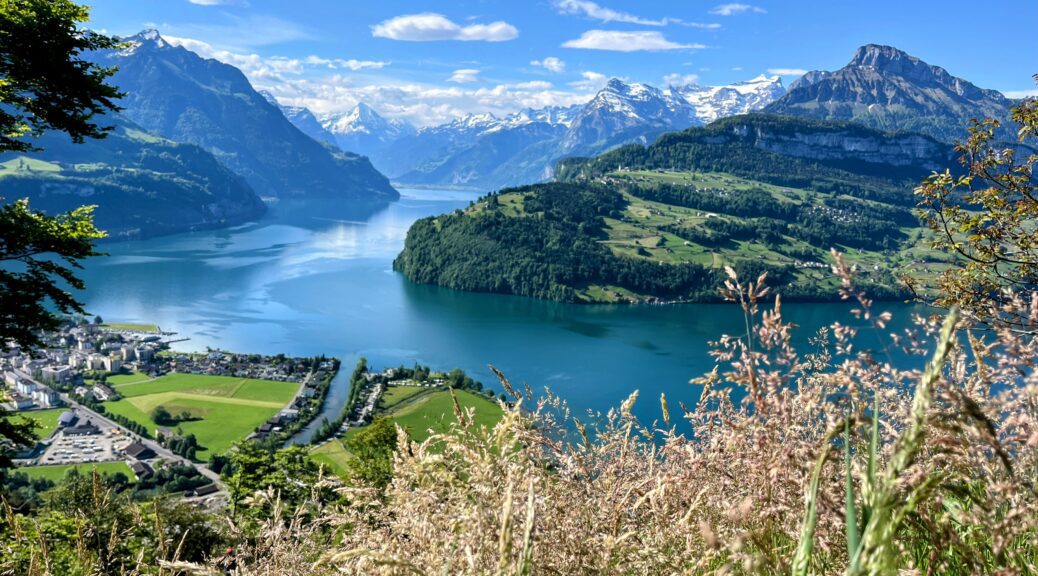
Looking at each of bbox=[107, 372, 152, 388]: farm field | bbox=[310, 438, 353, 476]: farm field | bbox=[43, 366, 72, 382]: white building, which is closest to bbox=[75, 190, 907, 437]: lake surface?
bbox=[107, 372, 152, 388]: farm field

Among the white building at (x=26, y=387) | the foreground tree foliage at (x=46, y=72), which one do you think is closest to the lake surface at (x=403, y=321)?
the white building at (x=26, y=387)

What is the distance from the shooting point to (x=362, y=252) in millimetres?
140625

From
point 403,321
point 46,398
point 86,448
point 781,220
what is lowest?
point 46,398

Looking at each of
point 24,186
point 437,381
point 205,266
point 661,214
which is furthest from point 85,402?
point 24,186

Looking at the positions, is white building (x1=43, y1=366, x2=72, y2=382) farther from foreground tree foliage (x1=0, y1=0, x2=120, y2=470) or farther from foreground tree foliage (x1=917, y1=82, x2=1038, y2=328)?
foreground tree foliage (x1=917, y1=82, x2=1038, y2=328)

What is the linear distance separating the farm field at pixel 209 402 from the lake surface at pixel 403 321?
605cm

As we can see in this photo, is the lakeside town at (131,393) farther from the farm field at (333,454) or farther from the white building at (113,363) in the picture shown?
the farm field at (333,454)

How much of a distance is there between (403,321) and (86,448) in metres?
41.1

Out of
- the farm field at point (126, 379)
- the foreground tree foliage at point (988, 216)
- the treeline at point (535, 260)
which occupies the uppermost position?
the foreground tree foliage at point (988, 216)

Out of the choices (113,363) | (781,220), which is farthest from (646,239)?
(113,363)

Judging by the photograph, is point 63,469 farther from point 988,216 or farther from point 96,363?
point 988,216

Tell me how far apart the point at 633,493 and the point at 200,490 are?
44.7 m

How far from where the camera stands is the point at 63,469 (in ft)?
149

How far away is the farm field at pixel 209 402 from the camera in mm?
54275
